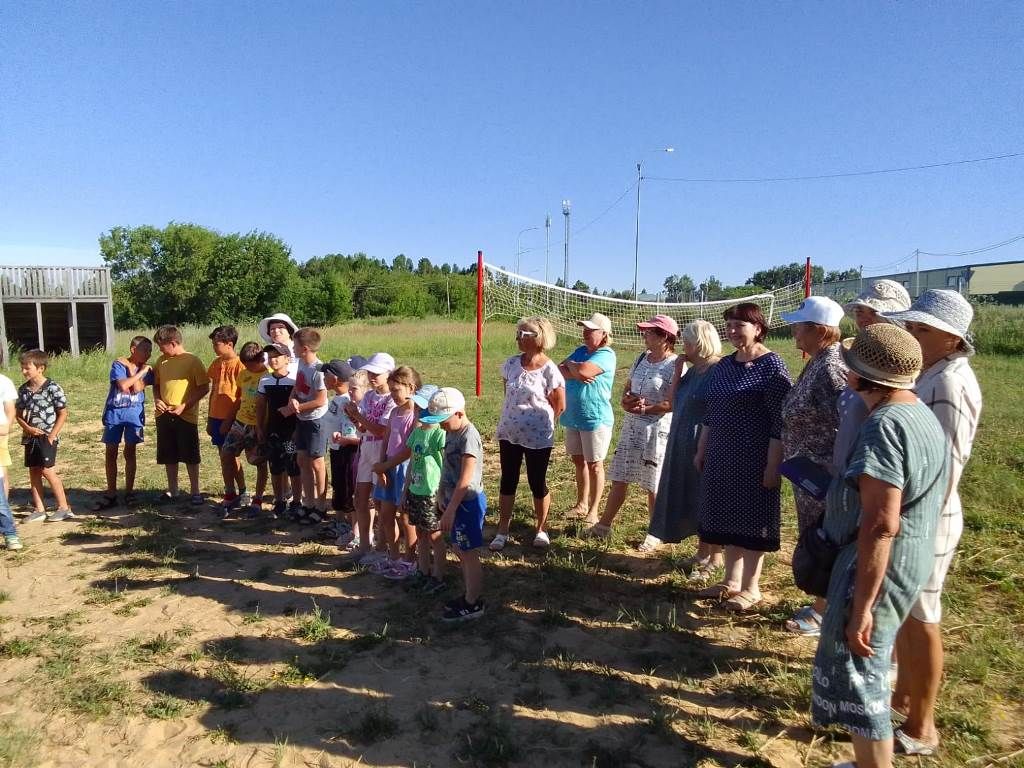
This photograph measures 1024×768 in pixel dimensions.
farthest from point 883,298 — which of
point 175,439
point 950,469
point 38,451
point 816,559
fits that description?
point 38,451

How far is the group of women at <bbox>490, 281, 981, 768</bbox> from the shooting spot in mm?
2182

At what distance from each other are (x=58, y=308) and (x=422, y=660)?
2387cm

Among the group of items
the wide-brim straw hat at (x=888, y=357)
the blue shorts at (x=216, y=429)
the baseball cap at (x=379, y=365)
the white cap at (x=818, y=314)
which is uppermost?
the white cap at (x=818, y=314)

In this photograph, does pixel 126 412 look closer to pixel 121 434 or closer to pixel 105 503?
pixel 121 434

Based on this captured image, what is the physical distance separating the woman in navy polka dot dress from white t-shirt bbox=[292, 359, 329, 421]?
10.1ft

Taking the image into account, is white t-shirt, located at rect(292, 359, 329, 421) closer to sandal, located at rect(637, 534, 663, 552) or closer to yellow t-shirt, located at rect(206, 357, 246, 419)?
yellow t-shirt, located at rect(206, 357, 246, 419)

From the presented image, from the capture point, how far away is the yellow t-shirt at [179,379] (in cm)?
589

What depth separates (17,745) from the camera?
9.13 ft

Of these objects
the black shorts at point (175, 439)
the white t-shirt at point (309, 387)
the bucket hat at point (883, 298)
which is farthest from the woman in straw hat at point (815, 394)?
the black shorts at point (175, 439)

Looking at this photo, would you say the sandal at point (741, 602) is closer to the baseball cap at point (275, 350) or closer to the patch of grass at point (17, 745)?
the patch of grass at point (17, 745)

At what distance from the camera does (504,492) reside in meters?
4.96

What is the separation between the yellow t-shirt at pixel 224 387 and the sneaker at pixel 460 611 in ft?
10.1

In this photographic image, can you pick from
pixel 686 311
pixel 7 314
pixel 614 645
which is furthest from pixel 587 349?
pixel 7 314

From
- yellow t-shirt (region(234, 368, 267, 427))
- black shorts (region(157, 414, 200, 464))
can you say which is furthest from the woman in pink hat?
black shorts (region(157, 414, 200, 464))
